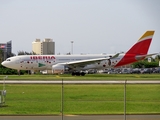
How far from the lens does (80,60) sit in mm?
60125

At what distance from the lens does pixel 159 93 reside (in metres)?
26.6

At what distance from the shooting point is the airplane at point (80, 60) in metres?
57.9

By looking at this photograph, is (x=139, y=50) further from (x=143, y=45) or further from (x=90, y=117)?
(x=90, y=117)

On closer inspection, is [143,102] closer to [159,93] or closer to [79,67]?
[159,93]

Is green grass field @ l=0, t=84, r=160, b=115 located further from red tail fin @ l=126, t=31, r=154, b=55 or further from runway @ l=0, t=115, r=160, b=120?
red tail fin @ l=126, t=31, r=154, b=55

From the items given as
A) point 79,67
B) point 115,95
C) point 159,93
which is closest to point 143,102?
point 115,95

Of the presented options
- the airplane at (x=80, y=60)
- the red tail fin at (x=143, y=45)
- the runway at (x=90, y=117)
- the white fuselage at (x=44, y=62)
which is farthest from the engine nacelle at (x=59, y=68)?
the runway at (x=90, y=117)

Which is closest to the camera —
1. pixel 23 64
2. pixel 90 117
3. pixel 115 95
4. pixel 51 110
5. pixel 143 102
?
pixel 90 117

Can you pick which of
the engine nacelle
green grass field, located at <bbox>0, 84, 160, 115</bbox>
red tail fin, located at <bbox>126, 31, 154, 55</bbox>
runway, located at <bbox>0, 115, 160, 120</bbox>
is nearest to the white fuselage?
the engine nacelle

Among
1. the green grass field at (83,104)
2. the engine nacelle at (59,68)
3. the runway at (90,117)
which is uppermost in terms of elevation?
the engine nacelle at (59,68)

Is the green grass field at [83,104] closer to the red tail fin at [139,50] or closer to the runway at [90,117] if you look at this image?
the runway at [90,117]

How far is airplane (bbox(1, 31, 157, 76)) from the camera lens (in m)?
57.9

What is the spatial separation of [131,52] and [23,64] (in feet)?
52.7

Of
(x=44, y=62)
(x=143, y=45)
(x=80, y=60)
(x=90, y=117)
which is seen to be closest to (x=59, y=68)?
(x=44, y=62)
